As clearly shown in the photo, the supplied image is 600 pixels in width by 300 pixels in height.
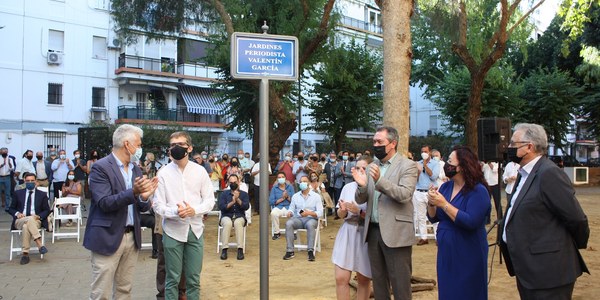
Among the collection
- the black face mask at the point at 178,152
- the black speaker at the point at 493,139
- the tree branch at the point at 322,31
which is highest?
the tree branch at the point at 322,31

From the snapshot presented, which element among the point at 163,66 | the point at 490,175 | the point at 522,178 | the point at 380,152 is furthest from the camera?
the point at 163,66

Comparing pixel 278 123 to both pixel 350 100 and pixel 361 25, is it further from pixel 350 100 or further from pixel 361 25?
pixel 361 25

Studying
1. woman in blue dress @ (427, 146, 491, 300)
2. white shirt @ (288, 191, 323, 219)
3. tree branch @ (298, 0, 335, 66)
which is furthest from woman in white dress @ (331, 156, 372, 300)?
tree branch @ (298, 0, 335, 66)

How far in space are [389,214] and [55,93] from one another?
29.9 metres

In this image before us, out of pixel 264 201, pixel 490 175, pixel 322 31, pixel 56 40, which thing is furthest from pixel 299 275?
pixel 56 40

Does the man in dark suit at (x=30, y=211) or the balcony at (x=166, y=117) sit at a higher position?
the balcony at (x=166, y=117)

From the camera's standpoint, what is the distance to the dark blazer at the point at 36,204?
9359 mm

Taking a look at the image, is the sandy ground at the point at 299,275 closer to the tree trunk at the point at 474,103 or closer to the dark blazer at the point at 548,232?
the dark blazer at the point at 548,232

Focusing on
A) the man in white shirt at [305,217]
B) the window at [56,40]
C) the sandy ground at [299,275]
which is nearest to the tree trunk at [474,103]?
the sandy ground at [299,275]

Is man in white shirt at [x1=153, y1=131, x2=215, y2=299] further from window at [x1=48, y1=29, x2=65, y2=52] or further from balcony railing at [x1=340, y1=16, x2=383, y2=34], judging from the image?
balcony railing at [x1=340, y1=16, x2=383, y2=34]

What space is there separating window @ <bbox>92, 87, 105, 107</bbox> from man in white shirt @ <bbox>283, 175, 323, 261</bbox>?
82.9 feet

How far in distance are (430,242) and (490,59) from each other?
4789 mm

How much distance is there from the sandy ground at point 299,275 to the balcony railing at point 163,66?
23.7 metres

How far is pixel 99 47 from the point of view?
3222cm
